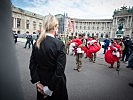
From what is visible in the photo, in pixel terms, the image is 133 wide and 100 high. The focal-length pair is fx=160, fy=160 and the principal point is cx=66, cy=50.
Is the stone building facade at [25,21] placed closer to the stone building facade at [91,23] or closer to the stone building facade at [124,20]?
the stone building facade at [91,23]

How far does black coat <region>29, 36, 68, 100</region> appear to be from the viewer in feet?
5.37

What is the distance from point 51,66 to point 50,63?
4 centimetres

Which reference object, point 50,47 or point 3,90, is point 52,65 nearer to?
point 50,47

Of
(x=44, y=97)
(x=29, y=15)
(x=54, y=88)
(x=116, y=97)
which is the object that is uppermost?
(x=29, y=15)

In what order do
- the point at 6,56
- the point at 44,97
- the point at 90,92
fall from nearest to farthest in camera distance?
the point at 6,56
the point at 44,97
the point at 90,92

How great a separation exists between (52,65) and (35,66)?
23 centimetres

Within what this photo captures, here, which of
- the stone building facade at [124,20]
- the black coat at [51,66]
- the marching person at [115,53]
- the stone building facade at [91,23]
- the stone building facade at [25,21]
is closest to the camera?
the black coat at [51,66]

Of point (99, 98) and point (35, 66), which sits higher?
point (35, 66)

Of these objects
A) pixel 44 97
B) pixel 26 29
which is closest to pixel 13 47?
pixel 44 97

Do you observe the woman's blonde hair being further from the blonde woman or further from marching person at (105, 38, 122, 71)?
marching person at (105, 38, 122, 71)

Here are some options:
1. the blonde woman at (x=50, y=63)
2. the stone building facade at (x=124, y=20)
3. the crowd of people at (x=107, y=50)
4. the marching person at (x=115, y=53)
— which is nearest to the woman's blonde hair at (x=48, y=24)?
the blonde woman at (x=50, y=63)

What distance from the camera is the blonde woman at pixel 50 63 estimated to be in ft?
5.37

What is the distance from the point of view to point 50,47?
163cm

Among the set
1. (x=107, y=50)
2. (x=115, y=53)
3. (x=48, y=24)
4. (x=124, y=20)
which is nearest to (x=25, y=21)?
(x=124, y=20)
